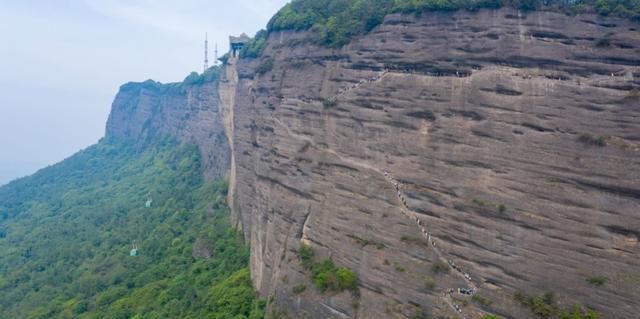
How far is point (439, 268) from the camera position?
880 inches

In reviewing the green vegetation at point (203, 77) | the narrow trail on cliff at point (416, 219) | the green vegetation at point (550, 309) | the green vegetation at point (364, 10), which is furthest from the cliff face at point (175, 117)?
the green vegetation at point (550, 309)

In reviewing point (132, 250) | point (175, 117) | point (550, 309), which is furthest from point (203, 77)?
point (550, 309)

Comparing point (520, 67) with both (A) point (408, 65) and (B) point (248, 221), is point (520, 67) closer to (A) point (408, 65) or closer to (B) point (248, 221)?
(A) point (408, 65)

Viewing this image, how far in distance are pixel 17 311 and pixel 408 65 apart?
39347 mm

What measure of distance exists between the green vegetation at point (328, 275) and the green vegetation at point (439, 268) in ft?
13.3

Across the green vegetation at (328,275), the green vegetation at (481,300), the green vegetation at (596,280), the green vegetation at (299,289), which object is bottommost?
the green vegetation at (299,289)

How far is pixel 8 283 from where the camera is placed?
50.0 metres

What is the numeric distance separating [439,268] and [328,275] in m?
5.71

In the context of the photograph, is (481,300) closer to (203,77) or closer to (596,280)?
(596,280)

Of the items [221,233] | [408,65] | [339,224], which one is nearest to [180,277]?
[221,233]

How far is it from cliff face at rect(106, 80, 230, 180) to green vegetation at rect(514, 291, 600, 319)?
3781 cm

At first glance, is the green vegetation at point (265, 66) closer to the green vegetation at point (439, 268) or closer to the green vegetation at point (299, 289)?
the green vegetation at point (299, 289)

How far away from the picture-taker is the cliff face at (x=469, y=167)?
65.4ft

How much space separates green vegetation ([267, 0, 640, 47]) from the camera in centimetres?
2230
